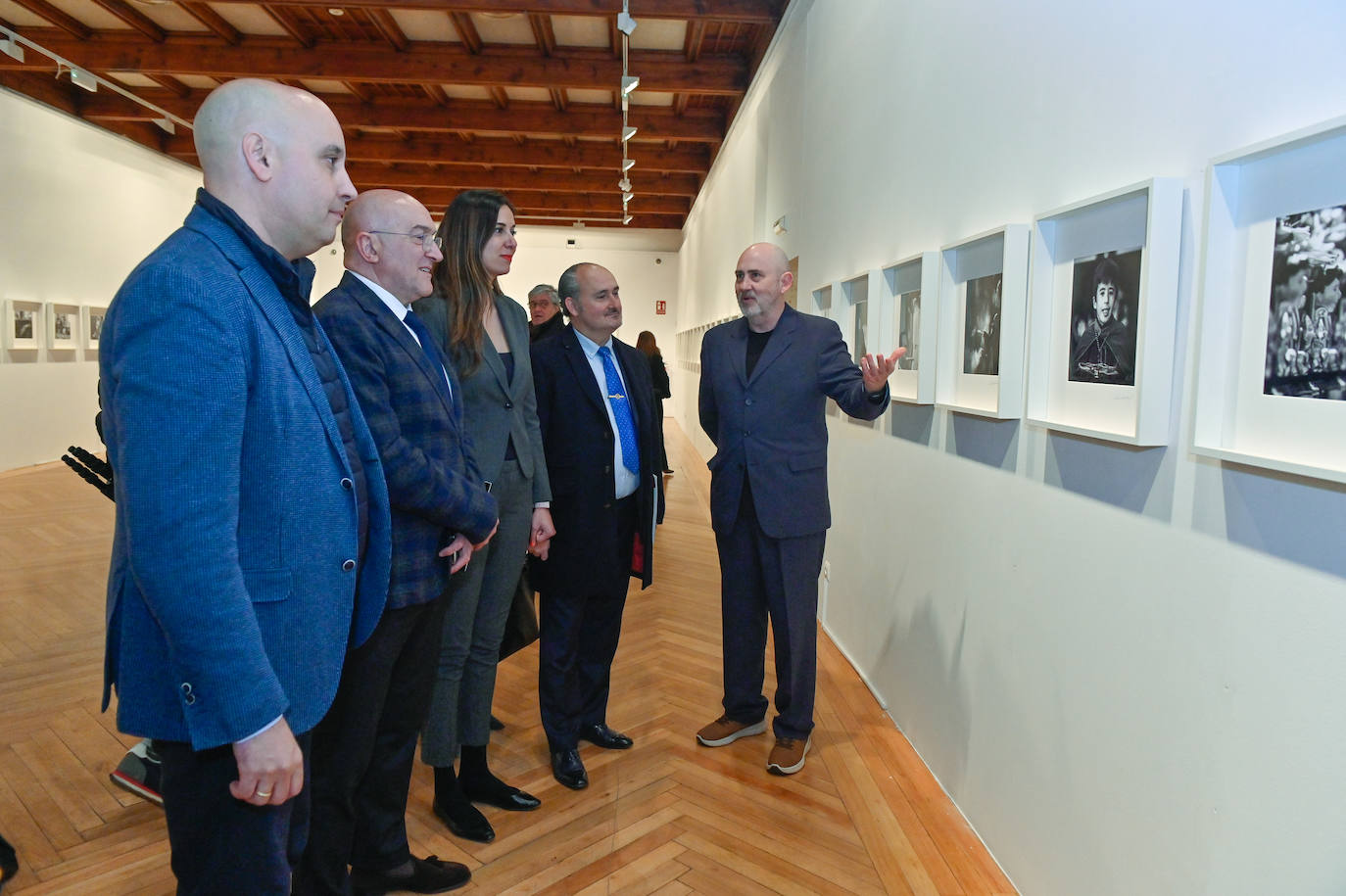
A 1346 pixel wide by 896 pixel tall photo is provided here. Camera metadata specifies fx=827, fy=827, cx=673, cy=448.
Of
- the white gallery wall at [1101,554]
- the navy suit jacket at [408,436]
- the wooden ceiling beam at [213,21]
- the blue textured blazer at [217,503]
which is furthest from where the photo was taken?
the wooden ceiling beam at [213,21]

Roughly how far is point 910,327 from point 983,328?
0.83m

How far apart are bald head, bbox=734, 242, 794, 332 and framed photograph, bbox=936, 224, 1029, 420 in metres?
0.62

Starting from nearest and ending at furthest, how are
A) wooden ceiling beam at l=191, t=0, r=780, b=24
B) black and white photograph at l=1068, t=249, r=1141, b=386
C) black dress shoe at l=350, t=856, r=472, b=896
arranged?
black and white photograph at l=1068, t=249, r=1141, b=386, black dress shoe at l=350, t=856, r=472, b=896, wooden ceiling beam at l=191, t=0, r=780, b=24

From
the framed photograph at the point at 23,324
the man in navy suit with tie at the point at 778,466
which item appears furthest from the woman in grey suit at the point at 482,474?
the framed photograph at the point at 23,324

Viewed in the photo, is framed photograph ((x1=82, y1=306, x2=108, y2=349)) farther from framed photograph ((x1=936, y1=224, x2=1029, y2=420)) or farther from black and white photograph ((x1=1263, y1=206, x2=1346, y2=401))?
black and white photograph ((x1=1263, y1=206, x2=1346, y2=401))

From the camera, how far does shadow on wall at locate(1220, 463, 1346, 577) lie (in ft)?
4.53

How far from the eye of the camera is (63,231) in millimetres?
11422

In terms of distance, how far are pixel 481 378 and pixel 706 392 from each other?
45.2 inches

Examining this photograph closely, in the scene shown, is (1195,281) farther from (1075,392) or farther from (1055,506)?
(1055,506)

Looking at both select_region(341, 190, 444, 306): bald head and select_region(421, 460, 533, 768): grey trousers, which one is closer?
select_region(341, 190, 444, 306): bald head

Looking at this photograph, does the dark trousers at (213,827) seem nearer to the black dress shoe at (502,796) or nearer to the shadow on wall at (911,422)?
the black dress shoe at (502,796)

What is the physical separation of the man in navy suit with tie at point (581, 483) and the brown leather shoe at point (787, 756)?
734mm

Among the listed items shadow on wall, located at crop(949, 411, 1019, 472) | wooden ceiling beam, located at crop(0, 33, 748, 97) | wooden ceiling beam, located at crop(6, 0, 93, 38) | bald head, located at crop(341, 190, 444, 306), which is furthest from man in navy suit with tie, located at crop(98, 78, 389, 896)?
wooden ceiling beam, located at crop(6, 0, 93, 38)

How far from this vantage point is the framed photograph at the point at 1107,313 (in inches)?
69.8
